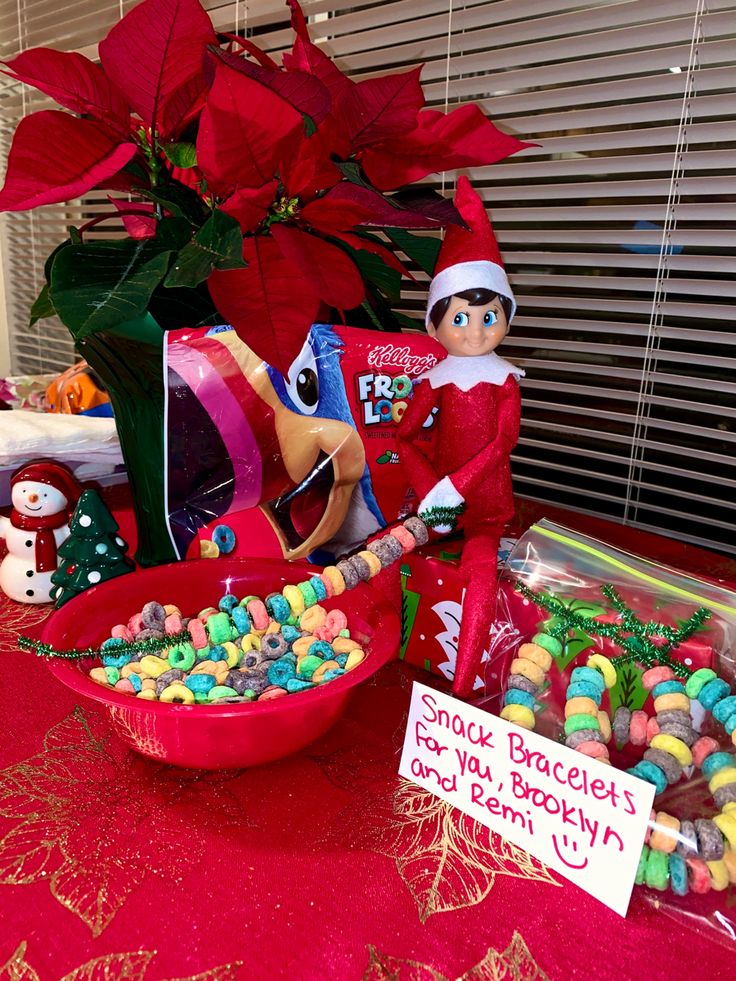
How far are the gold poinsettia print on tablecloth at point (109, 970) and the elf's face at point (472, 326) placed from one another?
449 millimetres

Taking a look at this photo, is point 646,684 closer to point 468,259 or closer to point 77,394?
point 468,259

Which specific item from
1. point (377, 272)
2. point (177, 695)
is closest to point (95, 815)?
point (177, 695)

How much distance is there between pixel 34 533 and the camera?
0.76 m

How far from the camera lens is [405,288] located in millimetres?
1342

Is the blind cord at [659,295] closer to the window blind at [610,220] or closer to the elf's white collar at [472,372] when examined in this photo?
the window blind at [610,220]

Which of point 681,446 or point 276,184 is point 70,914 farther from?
point 681,446

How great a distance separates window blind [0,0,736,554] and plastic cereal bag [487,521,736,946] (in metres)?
0.51

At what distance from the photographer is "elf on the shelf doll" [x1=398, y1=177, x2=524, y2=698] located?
607mm

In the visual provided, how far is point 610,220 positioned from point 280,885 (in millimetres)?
961

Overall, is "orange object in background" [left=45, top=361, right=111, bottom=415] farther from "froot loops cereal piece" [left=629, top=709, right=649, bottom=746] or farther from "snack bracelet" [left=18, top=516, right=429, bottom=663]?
"froot loops cereal piece" [left=629, top=709, right=649, bottom=746]

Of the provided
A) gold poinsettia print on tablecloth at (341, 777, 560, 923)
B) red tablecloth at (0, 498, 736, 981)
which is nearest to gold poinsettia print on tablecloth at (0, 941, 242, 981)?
red tablecloth at (0, 498, 736, 981)

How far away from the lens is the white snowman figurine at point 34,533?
76 cm

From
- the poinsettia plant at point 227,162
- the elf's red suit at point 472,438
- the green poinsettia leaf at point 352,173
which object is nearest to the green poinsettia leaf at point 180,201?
the poinsettia plant at point 227,162

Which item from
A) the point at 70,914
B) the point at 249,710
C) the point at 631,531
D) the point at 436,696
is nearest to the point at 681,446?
the point at 631,531
